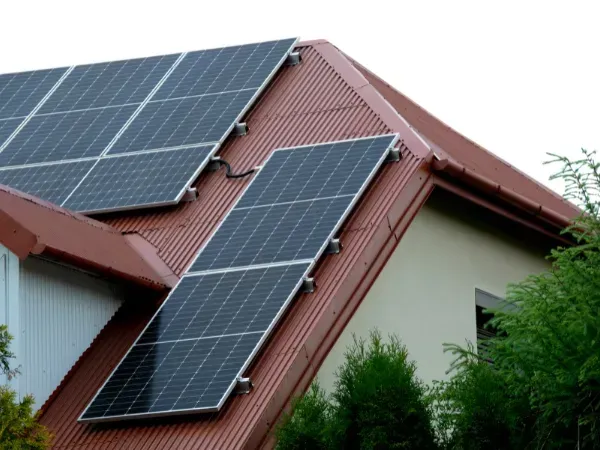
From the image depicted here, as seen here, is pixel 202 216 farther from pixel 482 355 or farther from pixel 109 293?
pixel 482 355

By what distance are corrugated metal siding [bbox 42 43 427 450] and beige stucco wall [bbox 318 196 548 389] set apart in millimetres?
942

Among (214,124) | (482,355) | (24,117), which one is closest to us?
(482,355)

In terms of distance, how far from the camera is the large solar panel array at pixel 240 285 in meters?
19.3

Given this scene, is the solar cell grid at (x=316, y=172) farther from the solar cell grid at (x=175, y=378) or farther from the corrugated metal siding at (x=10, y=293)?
the corrugated metal siding at (x=10, y=293)

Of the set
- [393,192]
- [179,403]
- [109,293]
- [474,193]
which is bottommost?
[179,403]

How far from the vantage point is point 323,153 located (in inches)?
881

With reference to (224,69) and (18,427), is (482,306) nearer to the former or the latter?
(224,69)

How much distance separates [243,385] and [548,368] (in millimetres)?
4563

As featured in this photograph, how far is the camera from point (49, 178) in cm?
2381

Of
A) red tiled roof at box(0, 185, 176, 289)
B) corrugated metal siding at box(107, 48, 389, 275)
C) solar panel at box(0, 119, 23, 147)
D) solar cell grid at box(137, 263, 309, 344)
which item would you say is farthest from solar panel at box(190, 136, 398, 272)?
solar panel at box(0, 119, 23, 147)

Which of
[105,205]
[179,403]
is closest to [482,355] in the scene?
[179,403]

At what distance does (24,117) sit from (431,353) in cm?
820

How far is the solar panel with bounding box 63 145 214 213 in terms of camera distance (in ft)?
74.6

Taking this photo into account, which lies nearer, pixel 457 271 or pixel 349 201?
pixel 349 201
